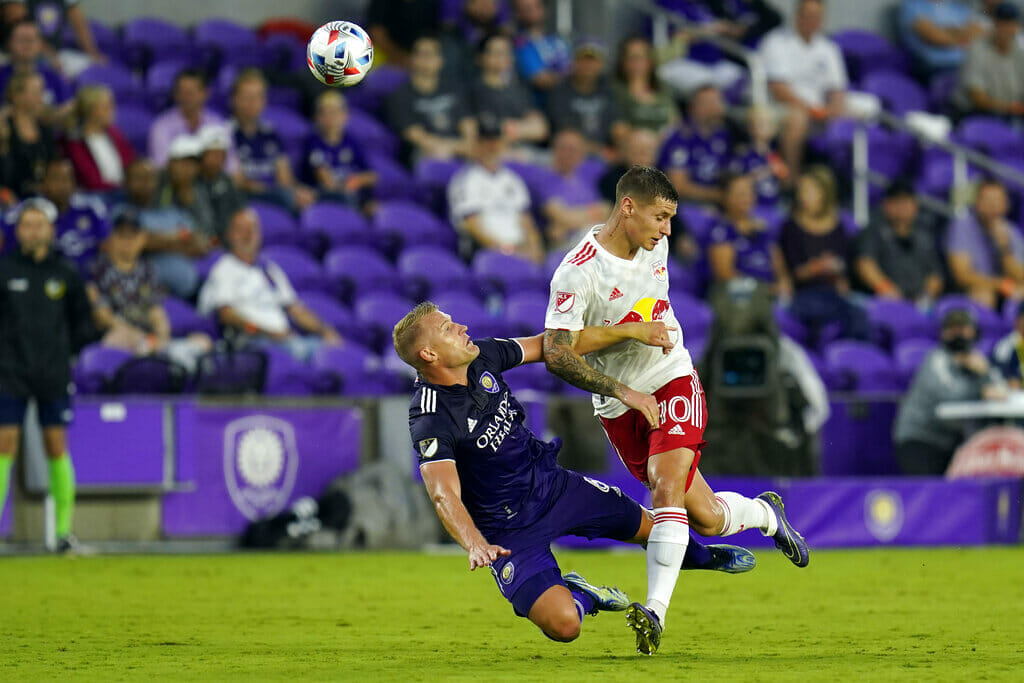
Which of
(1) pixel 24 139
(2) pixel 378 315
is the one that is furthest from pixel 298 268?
(1) pixel 24 139

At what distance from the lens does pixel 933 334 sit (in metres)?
15.4

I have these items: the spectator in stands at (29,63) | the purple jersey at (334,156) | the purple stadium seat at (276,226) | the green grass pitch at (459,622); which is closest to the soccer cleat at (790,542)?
the green grass pitch at (459,622)

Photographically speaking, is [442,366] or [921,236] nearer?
[442,366]

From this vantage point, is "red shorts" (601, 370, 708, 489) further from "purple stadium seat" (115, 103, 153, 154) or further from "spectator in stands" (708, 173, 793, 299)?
"purple stadium seat" (115, 103, 153, 154)

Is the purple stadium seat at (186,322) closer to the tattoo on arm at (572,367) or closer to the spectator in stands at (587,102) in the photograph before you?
the spectator in stands at (587,102)

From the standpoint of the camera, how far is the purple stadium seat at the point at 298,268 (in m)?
14.0

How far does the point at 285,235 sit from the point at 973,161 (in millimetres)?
7463

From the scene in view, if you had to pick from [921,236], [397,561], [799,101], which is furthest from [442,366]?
[799,101]

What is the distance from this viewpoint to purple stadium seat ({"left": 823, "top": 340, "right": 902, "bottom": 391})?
14.3 metres

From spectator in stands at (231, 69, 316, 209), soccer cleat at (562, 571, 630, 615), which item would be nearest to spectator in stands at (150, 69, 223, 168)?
spectator in stands at (231, 69, 316, 209)

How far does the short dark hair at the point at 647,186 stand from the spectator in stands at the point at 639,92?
1005 centimetres

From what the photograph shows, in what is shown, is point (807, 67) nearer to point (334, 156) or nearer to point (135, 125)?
point (334, 156)

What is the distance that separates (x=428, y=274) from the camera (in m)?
14.2

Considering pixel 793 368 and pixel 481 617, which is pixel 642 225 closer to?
pixel 481 617
